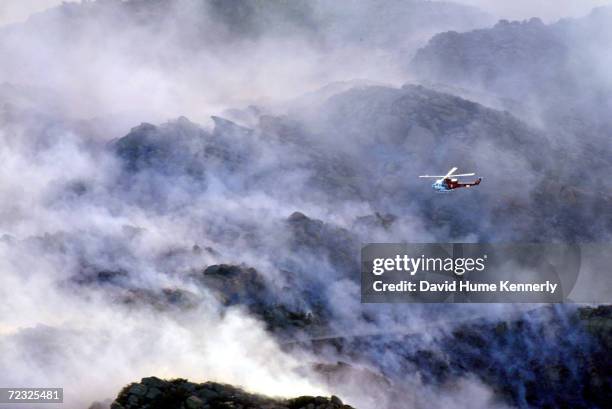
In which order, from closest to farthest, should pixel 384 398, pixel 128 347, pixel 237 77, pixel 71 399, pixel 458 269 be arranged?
1. pixel 71 399
2. pixel 128 347
3. pixel 384 398
4. pixel 458 269
5. pixel 237 77

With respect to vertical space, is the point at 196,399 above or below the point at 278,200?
below

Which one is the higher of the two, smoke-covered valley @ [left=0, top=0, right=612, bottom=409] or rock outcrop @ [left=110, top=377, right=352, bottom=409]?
smoke-covered valley @ [left=0, top=0, right=612, bottom=409]

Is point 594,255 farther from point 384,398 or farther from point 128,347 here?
point 128,347

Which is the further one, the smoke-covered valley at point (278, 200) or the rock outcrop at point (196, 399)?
the smoke-covered valley at point (278, 200)

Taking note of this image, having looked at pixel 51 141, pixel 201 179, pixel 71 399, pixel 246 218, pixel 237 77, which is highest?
pixel 237 77

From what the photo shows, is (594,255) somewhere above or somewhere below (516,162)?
below

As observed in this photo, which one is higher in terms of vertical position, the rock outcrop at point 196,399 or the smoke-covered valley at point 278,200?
the smoke-covered valley at point 278,200

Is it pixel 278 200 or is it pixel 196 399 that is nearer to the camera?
pixel 196 399

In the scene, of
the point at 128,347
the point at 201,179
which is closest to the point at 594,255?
the point at 201,179
